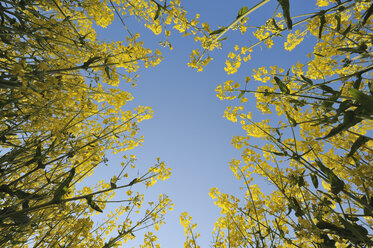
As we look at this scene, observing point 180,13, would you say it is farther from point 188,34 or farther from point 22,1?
point 22,1

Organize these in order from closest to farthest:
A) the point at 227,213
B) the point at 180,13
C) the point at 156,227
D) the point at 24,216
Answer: the point at 24,216 < the point at 180,13 < the point at 156,227 < the point at 227,213

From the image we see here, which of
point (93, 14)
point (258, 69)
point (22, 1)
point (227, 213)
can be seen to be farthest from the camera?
point (227, 213)

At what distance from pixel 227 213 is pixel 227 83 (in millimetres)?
2077

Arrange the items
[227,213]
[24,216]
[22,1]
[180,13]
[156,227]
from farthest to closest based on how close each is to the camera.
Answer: [227,213] → [156,227] → [180,13] → [22,1] → [24,216]

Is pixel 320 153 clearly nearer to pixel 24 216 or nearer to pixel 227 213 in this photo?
pixel 227 213

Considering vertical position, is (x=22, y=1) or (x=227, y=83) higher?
(x=227, y=83)

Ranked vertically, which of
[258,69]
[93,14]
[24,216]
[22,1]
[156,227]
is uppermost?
[93,14]

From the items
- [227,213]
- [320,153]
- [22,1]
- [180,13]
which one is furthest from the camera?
[227,213]

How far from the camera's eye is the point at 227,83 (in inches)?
86.6

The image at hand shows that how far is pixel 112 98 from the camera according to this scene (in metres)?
2.81

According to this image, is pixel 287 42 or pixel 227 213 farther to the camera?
pixel 227 213

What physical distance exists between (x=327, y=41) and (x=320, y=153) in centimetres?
116

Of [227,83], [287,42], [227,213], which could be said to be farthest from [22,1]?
[227,213]

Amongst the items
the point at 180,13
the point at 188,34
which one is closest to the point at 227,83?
the point at 188,34
